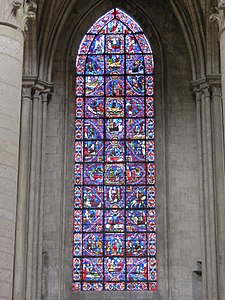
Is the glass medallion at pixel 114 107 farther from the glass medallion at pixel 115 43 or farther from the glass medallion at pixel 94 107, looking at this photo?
the glass medallion at pixel 115 43

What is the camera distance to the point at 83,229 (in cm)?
1934

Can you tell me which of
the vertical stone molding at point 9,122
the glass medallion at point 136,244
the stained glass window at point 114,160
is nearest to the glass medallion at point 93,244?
the stained glass window at point 114,160

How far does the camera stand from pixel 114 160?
19.9 meters

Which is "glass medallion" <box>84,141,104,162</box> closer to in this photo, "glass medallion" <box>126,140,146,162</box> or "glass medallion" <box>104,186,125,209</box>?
"glass medallion" <box>126,140,146,162</box>

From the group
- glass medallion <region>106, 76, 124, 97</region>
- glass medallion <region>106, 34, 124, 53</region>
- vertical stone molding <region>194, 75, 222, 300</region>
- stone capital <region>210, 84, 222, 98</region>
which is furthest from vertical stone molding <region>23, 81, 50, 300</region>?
stone capital <region>210, 84, 222, 98</region>

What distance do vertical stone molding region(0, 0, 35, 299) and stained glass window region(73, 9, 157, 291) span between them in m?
7.06

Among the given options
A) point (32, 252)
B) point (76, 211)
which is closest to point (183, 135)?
point (76, 211)

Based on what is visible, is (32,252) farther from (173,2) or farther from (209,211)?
(173,2)

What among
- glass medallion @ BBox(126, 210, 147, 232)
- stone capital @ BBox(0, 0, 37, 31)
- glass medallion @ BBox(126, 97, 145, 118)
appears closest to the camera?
stone capital @ BBox(0, 0, 37, 31)

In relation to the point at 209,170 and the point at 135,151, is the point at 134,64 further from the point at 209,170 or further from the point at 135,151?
the point at 209,170

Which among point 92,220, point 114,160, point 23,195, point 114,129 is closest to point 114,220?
point 92,220

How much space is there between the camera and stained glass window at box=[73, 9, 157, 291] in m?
19.0

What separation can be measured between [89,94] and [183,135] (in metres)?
2.84

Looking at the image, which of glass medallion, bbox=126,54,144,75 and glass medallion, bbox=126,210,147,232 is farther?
glass medallion, bbox=126,54,144,75
